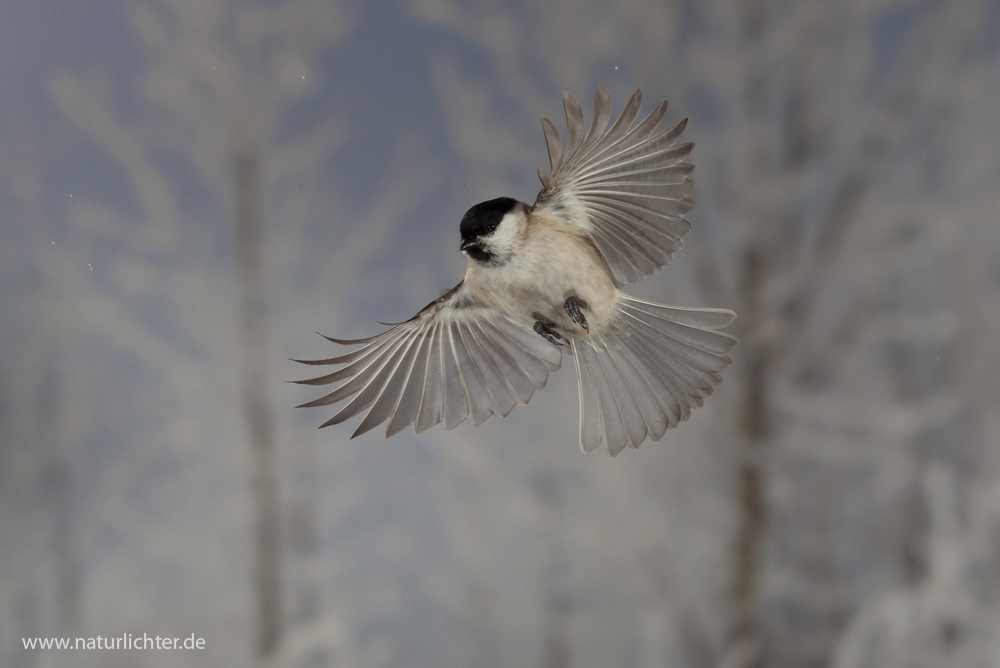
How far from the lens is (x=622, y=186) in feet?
2.31

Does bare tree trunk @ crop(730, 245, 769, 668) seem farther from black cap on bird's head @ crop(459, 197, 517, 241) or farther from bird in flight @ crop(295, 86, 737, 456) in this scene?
black cap on bird's head @ crop(459, 197, 517, 241)

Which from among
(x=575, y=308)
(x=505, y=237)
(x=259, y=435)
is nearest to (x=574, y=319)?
(x=575, y=308)

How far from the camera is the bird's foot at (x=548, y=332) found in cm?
77

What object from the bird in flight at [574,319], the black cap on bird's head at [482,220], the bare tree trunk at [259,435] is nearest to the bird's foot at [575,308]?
the bird in flight at [574,319]

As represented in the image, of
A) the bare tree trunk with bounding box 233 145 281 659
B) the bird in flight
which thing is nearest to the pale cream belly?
the bird in flight

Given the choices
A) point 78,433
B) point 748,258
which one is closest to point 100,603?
point 78,433

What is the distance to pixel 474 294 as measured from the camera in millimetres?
773

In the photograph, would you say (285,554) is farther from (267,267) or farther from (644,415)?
(644,415)

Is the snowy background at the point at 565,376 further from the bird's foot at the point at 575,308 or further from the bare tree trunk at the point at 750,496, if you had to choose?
the bird's foot at the point at 575,308

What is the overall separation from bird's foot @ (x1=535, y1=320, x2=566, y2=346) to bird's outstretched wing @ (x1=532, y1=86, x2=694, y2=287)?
0.08m

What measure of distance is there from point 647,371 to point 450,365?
21 cm

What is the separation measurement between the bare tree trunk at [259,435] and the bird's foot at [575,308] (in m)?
0.80

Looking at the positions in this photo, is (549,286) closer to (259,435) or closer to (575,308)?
(575,308)

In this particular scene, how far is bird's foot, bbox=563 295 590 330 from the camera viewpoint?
2.41ft
